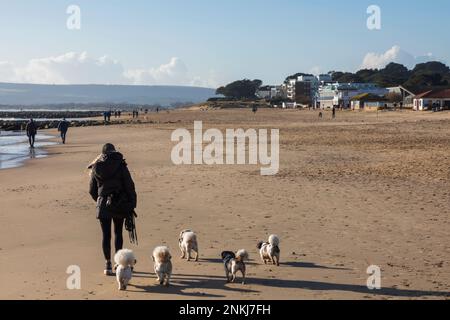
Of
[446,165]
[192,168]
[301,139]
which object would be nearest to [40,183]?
[192,168]

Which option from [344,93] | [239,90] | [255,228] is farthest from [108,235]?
[239,90]

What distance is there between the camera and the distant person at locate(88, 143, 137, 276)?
24.8 ft

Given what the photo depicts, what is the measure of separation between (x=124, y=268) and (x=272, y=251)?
6.89 feet

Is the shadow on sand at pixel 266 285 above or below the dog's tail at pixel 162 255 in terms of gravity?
below

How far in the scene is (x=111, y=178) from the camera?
757cm

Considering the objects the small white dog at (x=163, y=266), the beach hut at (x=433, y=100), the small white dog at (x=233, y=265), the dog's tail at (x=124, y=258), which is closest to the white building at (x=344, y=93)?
the beach hut at (x=433, y=100)

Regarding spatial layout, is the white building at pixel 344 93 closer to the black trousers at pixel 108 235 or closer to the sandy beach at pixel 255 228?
the sandy beach at pixel 255 228

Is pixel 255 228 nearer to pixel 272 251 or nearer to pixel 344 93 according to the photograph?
pixel 272 251

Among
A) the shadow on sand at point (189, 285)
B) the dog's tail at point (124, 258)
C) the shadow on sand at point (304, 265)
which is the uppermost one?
the dog's tail at point (124, 258)

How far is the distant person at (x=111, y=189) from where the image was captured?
755 cm

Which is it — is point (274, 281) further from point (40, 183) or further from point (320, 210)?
point (40, 183)

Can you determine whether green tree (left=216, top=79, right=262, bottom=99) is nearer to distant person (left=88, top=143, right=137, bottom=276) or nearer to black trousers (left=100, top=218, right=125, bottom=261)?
Answer: black trousers (left=100, top=218, right=125, bottom=261)

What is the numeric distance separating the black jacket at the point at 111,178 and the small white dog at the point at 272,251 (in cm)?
190
